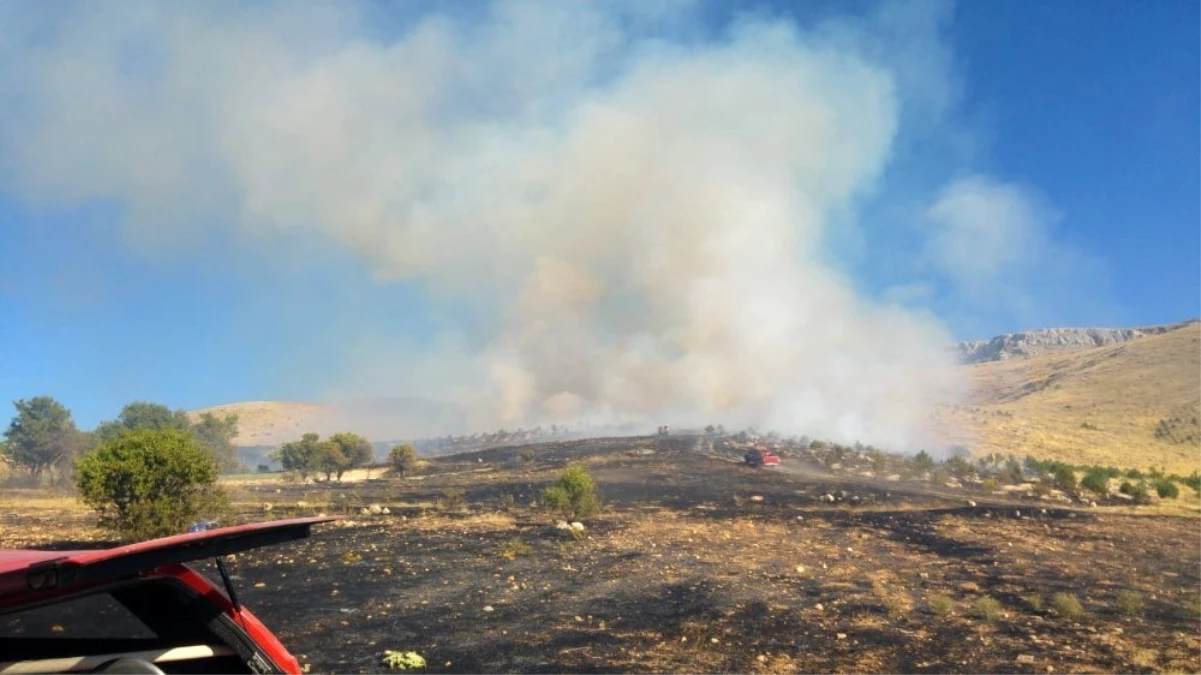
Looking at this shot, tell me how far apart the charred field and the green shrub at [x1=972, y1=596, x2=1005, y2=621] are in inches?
1.6

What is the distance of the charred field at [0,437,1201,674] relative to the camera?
34.6 ft

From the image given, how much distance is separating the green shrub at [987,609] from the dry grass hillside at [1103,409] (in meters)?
55.6

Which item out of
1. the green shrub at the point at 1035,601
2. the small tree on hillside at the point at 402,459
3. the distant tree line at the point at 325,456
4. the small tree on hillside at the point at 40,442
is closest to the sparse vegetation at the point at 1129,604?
the green shrub at the point at 1035,601

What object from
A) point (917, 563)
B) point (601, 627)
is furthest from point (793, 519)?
point (601, 627)

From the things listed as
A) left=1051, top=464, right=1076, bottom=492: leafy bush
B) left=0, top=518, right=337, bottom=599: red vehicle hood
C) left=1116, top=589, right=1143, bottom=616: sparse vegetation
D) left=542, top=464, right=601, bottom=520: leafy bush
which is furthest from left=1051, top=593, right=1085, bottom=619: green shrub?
left=1051, top=464, right=1076, bottom=492: leafy bush

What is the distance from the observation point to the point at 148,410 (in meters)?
66.3

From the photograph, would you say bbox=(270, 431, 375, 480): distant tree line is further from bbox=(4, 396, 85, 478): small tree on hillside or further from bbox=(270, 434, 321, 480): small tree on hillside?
bbox=(4, 396, 85, 478): small tree on hillside

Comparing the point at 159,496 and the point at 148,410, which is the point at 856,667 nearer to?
the point at 159,496

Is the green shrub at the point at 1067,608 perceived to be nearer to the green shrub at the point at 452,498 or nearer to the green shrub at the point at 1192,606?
the green shrub at the point at 1192,606

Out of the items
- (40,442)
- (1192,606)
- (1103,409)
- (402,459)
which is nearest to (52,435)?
(40,442)

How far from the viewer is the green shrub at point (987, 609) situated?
42.9ft

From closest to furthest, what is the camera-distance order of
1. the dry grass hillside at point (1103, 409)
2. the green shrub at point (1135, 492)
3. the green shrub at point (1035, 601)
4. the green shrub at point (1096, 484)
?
the green shrub at point (1035, 601), the green shrub at point (1135, 492), the green shrub at point (1096, 484), the dry grass hillside at point (1103, 409)

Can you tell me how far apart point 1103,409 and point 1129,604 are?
97.3 m

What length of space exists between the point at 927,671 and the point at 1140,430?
85763mm
